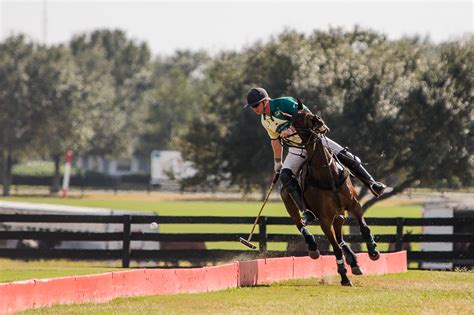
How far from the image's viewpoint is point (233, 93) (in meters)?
47.8

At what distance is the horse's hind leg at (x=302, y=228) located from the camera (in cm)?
1778

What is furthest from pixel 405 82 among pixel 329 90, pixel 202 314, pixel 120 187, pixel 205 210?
pixel 120 187

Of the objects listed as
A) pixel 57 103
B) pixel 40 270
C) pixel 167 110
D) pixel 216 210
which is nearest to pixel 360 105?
pixel 40 270

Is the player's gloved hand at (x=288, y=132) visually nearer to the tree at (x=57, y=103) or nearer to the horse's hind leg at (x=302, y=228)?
the horse's hind leg at (x=302, y=228)

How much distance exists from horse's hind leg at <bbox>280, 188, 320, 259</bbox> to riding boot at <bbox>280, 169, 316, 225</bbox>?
0.22 meters

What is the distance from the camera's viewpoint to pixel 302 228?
59.4 feet

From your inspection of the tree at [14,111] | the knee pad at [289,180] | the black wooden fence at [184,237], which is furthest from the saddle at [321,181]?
the tree at [14,111]

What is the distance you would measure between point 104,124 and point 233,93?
62.7 m

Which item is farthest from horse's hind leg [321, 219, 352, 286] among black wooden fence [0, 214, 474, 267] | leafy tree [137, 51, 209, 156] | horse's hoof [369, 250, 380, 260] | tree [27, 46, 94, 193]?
leafy tree [137, 51, 209, 156]

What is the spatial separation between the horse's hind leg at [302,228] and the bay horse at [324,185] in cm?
17

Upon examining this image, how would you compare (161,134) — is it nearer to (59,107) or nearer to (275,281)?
(59,107)

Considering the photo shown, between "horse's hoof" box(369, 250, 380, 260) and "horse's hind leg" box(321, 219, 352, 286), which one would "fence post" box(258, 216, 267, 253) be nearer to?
"horse's hoof" box(369, 250, 380, 260)

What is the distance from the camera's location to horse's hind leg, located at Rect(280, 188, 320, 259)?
58.3 ft

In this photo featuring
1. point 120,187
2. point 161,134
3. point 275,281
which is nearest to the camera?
point 275,281
